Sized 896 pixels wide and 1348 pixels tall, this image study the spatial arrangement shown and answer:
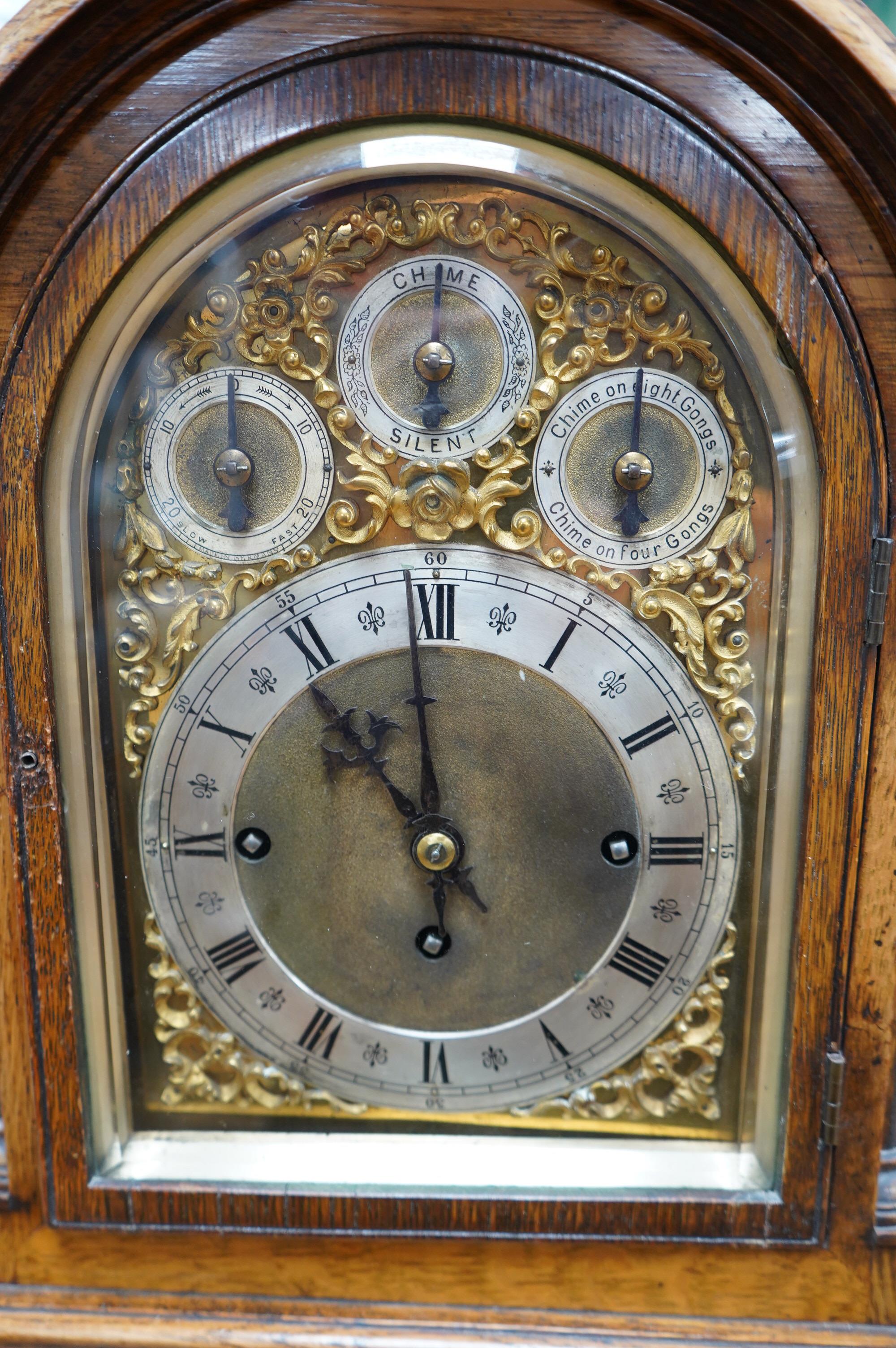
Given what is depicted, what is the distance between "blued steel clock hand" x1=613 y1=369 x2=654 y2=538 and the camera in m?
0.80

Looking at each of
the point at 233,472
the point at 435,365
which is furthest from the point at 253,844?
the point at 435,365

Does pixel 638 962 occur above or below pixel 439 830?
below

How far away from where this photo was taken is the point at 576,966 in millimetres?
861

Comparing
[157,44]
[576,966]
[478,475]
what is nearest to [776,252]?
[478,475]

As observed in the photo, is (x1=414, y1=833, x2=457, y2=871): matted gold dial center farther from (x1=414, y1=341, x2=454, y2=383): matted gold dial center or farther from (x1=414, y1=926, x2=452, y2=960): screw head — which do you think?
(x1=414, y1=341, x2=454, y2=383): matted gold dial center

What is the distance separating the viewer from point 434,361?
0.79 meters

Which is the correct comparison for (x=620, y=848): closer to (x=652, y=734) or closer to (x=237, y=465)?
(x=652, y=734)

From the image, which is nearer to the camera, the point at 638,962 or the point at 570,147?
the point at 570,147

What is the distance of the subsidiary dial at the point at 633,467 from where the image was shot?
0.80 m

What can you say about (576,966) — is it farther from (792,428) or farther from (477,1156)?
(792,428)

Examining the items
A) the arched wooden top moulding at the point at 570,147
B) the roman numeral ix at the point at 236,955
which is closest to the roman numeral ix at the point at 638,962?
the arched wooden top moulding at the point at 570,147

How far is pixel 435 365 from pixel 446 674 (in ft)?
0.90

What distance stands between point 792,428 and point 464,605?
0.32 metres

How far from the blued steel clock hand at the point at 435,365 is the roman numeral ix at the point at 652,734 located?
13.2 inches
